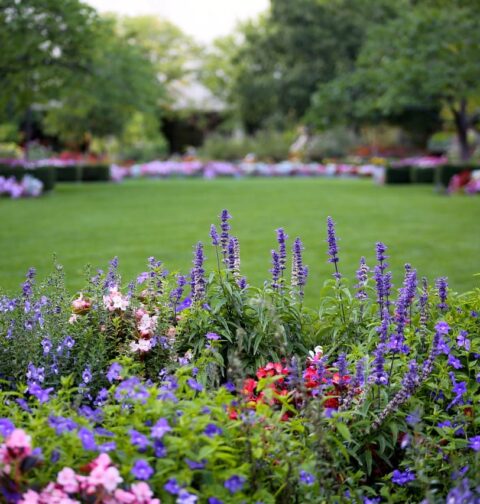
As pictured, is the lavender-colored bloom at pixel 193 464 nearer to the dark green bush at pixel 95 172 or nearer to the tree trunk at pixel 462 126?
the tree trunk at pixel 462 126

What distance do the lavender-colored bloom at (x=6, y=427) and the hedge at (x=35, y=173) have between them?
62.6 feet

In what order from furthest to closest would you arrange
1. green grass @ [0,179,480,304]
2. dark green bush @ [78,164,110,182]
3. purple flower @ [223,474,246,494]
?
dark green bush @ [78,164,110,182]
green grass @ [0,179,480,304]
purple flower @ [223,474,246,494]

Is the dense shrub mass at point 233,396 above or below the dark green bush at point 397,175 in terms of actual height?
below

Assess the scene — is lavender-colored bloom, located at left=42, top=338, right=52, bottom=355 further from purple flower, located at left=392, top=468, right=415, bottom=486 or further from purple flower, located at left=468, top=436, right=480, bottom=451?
purple flower, located at left=468, top=436, right=480, bottom=451

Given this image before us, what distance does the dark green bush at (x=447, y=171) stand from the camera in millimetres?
21922

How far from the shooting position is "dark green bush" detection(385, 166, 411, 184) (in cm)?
2627

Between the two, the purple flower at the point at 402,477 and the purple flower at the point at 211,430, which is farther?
the purple flower at the point at 402,477

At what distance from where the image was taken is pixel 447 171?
2194 centimetres

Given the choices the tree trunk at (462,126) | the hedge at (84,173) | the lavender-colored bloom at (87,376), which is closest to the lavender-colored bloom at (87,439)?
the lavender-colored bloom at (87,376)

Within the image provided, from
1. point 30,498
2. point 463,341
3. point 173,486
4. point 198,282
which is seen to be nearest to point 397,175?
point 198,282

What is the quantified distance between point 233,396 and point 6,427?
2.64ft

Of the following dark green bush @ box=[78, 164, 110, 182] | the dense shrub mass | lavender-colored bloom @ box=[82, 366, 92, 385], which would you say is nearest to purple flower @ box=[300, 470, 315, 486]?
the dense shrub mass

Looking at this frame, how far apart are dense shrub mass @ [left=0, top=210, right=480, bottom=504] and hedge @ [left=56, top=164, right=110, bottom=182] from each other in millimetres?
26252

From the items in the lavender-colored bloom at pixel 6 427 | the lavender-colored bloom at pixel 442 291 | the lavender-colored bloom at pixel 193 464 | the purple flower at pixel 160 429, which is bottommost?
the lavender-colored bloom at pixel 193 464
